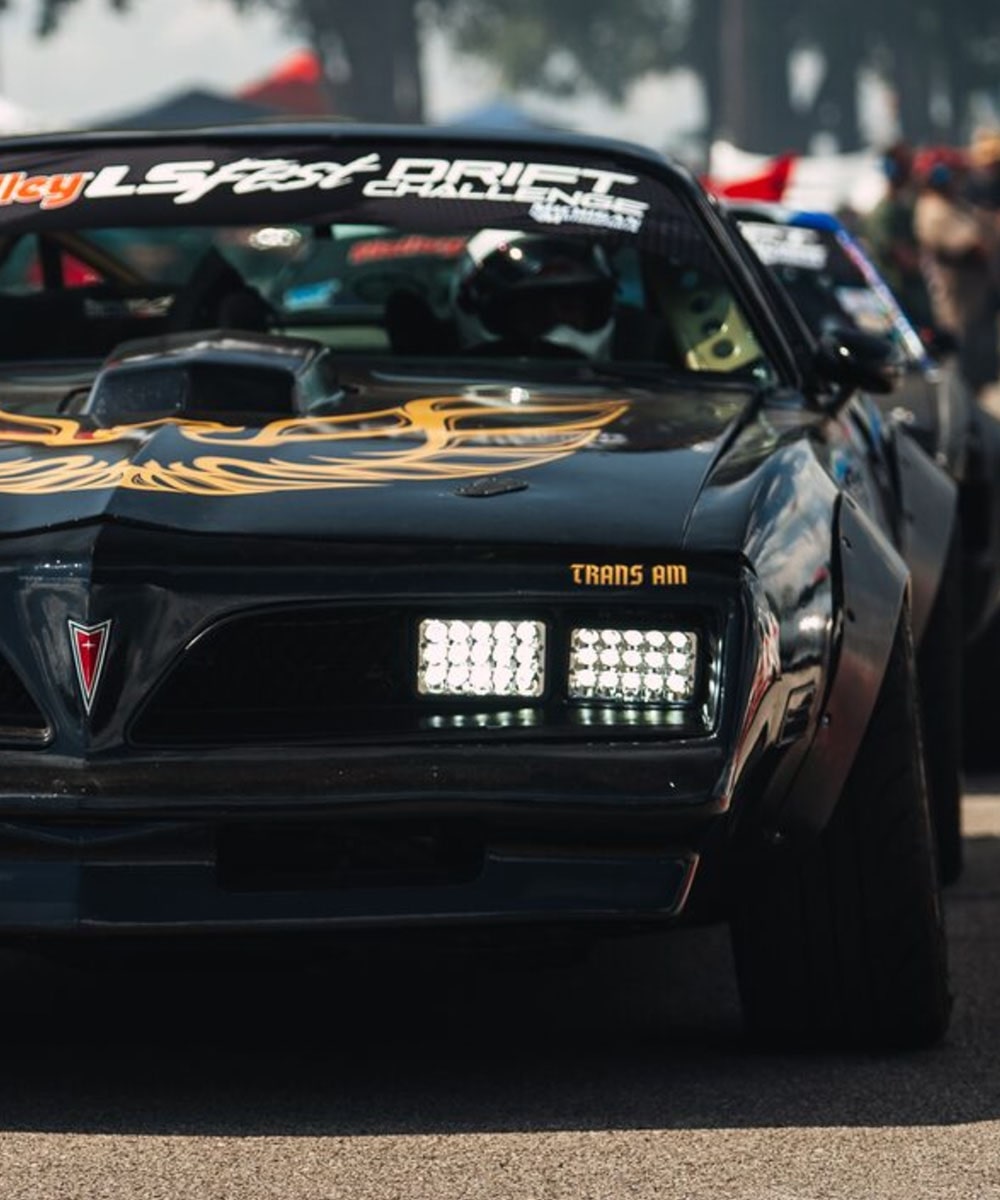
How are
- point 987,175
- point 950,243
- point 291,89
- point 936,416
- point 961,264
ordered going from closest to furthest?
point 936,416 < point 950,243 < point 961,264 < point 987,175 < point 291,89

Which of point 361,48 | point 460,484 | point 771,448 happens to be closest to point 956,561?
point 771,448

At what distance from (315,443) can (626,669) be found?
0.71m

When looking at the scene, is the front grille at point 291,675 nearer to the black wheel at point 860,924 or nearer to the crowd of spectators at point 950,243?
→ the black wheel at point 860,924

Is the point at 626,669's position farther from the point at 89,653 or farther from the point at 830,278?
the point at 830,278

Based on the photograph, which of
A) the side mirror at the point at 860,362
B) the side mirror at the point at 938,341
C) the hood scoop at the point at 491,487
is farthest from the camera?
the side mirror at the point at 938,341

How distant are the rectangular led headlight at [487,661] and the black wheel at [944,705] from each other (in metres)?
2.18

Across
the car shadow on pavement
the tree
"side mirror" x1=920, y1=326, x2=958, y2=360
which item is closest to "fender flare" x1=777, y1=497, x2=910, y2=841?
the car shadow on pavement

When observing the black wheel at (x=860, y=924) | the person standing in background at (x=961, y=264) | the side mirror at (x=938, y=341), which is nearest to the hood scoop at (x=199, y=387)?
the black wheel at (x=860, y=924)

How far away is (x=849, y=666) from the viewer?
451cm

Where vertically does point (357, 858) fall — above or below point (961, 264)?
above

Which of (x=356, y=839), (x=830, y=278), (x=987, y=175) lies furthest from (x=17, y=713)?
(x=987, y=175)

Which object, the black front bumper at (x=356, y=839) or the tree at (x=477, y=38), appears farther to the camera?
the tree at (x=477, y=38)

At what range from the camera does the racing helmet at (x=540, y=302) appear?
5.84 meters

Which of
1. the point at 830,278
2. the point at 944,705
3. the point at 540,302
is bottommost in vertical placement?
the point at 830,278
